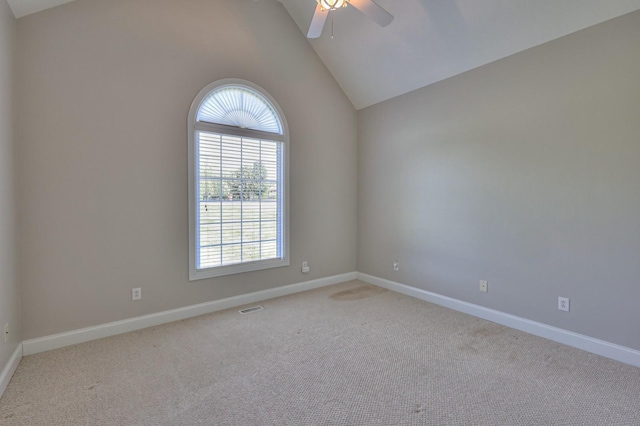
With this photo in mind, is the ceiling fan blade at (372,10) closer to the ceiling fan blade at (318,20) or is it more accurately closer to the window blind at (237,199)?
the ceiling fan blade at (318,20)

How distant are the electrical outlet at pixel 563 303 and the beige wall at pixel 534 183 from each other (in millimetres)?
39

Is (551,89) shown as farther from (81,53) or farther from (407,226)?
(81,53)

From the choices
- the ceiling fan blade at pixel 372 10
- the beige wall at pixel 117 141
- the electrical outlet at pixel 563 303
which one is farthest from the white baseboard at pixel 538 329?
the ceiling fan blade at pixel 372 10

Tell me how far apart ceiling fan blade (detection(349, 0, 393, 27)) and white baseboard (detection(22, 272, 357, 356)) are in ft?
10.2

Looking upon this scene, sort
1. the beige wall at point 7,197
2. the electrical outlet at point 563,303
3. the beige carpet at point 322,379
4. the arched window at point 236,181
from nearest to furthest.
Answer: the beige carpet at point 322,379 → the beige wall at point 7,197 → the electrical outlet at point 563,303 → the arched window at point 236,181

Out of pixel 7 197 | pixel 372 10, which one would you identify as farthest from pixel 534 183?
pixel 7 197

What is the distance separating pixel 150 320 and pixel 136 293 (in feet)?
1.01

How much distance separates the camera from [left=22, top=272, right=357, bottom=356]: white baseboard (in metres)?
2.52

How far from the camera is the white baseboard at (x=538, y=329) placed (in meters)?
2.35

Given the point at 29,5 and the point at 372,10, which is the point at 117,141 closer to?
the point at 29,5

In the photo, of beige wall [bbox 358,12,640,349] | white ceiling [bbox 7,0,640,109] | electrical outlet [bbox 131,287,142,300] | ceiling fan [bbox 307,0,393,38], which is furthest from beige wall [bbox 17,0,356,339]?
beige wall [bbox 358,12,640,349]

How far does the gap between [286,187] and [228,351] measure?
6.76 ft

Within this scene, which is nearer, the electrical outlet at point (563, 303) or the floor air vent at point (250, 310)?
the electrical outlet at point (563, 303)

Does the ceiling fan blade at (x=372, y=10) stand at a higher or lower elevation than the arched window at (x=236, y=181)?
higher
